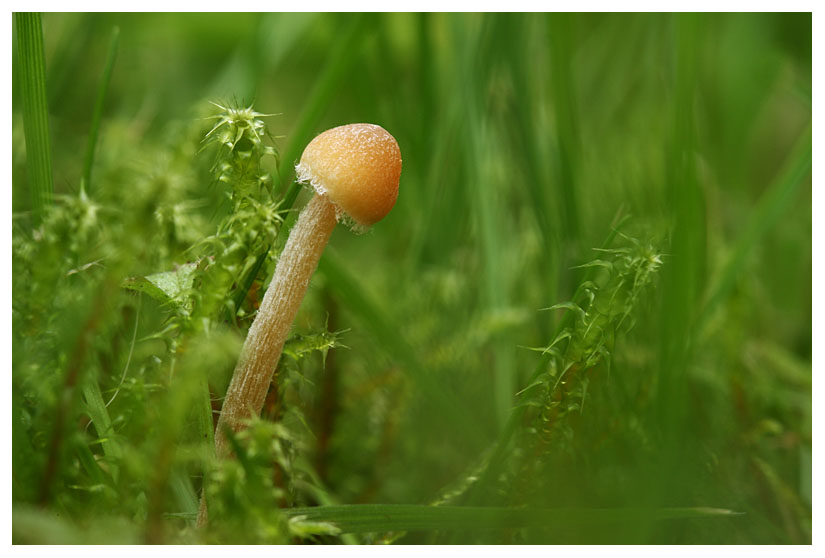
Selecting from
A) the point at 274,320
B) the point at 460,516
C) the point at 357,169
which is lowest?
the point at 460,516

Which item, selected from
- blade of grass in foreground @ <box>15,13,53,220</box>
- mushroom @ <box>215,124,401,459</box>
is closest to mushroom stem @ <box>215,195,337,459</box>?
mushroom @ <box>215,124,401,459</box>

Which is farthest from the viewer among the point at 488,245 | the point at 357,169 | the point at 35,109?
the point at 488,245

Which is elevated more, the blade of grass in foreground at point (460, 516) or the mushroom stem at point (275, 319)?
the mushroom stem at point (275, 319)

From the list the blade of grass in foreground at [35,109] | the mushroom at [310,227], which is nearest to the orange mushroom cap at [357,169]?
the mushroom at [310,227]

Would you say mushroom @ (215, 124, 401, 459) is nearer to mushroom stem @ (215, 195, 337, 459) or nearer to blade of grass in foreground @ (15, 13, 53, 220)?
mushroom stem @ (215, 195, 337, 459)

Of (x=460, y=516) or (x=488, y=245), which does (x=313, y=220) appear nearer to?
(x=460, y=516)

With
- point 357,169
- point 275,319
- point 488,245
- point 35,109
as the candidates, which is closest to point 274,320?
point 275,319

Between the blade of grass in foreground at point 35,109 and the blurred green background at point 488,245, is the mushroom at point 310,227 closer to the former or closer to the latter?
the blurred green background at point 488,245
